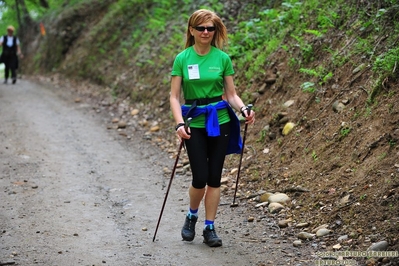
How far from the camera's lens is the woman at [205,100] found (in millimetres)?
5492

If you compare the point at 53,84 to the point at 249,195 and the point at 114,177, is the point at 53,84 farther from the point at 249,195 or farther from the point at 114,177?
the point at 249,195

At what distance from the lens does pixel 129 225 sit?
6539 millimetres

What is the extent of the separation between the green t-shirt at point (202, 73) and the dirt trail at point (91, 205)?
130cm

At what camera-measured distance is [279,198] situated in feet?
22.4

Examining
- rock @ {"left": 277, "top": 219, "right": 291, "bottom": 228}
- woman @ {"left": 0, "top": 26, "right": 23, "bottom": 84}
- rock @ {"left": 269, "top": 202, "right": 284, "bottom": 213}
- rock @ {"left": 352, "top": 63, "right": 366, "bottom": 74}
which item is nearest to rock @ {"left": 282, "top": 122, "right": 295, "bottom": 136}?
rock @ {"left": 352, "top": 63, "right": 366, "bottom": 74}

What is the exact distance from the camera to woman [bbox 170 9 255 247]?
5.49 meters

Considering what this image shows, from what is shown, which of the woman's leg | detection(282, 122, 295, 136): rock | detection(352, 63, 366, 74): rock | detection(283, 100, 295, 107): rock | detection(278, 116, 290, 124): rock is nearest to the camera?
the woman's leg

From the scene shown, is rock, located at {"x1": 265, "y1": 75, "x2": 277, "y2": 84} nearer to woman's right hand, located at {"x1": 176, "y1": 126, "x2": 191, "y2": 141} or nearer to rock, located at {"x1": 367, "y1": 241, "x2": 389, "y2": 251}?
woman's right hand, located at {"x1": 176, "y1": 126, "x2": 191, "y2": 141}

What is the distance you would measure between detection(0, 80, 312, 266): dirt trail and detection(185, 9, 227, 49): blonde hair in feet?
6.56

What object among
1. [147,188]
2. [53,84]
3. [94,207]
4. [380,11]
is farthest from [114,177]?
[53,84]

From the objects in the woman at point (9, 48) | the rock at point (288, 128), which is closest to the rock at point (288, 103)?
the rock at point (288, 128)

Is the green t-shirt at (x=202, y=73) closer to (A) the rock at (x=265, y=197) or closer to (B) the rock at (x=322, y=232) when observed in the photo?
(B) the rock at (x=322, y=232)

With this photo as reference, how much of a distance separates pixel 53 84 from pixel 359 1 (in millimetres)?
12434

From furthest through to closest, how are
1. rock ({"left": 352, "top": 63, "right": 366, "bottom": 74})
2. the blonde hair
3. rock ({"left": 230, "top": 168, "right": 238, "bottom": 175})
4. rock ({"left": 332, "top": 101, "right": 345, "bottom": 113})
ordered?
rock ({"left": 230, "top": 168, "right": 238, "bottom": 175}), rock ({"left": 352, "top": 63, "right": 366, "bottom": 74}), rock ({"left": 332, "top": 101, "right": 345, "bottom": 113}), the blonde hair
